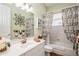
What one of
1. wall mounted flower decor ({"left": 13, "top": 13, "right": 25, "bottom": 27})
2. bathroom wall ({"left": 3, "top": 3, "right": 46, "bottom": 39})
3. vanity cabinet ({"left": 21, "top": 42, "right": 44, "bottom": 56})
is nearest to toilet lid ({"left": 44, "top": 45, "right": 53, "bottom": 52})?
vanity cabinet ({"left": 21, "top": 42, "right": 44, "bottom": 56})

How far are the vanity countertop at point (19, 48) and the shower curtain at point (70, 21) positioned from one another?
431 millimetres

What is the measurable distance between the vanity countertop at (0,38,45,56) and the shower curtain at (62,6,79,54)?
1.41 feet

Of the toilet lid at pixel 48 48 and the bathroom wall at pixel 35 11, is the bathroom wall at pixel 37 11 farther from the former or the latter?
the toilet lid at pixel 48 48

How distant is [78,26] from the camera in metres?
1.66

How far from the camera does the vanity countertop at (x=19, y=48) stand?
163 cm

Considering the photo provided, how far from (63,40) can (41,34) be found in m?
0.28

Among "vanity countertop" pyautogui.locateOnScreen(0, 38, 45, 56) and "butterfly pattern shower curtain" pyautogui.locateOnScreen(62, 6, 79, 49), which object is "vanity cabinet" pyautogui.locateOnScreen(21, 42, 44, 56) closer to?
"vanity countertop" pyautogui.locateOnScreen(0, 38, 45, 56)

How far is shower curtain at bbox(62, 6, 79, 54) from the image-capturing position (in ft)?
5.43

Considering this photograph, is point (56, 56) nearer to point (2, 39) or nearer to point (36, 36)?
point (36, 36)

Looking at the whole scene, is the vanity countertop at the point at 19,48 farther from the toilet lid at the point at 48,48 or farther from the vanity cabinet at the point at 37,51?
the toilet lid at the point at 48,48

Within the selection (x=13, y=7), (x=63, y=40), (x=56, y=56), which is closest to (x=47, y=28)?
(x=63, y=40)

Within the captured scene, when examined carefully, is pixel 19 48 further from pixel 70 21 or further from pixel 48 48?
pixel 70 21

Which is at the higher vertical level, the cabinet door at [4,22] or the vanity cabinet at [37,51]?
the cabinet door at [4,22]

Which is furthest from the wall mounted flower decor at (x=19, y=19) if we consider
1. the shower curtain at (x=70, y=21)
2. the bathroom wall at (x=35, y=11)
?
the shower curtain at (x=70, y=21)
